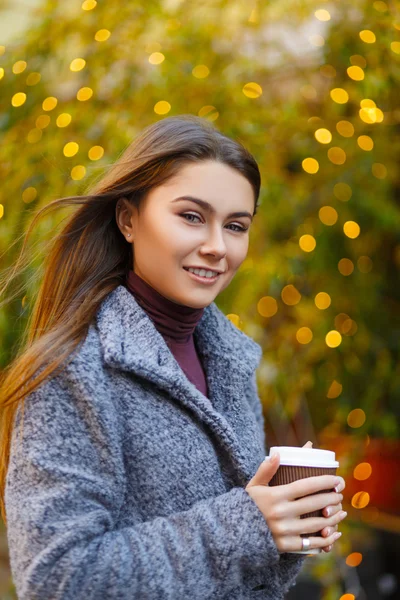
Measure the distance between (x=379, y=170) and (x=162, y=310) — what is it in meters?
1.80

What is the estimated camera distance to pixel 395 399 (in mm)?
3131

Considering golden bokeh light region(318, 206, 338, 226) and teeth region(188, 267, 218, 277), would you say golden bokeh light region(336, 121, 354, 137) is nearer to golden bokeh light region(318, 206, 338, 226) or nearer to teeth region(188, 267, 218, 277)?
golden bokeh light region(318, 206, 338, 226)

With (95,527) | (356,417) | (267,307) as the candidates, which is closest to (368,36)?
(267,307)

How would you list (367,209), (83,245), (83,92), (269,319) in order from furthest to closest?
(269,319) < (367,209) < (83,92) < (83,245)

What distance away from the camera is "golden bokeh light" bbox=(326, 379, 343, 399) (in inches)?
Answer: 115

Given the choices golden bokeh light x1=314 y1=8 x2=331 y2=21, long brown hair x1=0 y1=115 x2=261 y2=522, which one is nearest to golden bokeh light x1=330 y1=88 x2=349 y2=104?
golden bokeh light x1=314 y1=8 x2=331 y2=21

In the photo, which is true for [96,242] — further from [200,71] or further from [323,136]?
[323,136]

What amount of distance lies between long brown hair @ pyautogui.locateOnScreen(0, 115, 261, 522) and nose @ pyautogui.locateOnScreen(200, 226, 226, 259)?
0.11 meters

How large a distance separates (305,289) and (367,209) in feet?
2.09

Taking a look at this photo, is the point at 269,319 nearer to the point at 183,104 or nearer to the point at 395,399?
the point at 395,399

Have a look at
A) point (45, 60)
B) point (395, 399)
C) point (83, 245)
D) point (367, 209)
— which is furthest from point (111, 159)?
point (395, 399)

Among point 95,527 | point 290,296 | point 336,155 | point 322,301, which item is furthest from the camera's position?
point 290,296

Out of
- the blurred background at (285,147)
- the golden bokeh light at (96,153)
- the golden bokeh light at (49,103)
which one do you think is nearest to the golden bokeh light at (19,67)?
the blurred background at (285,147)

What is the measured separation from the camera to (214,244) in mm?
1080
